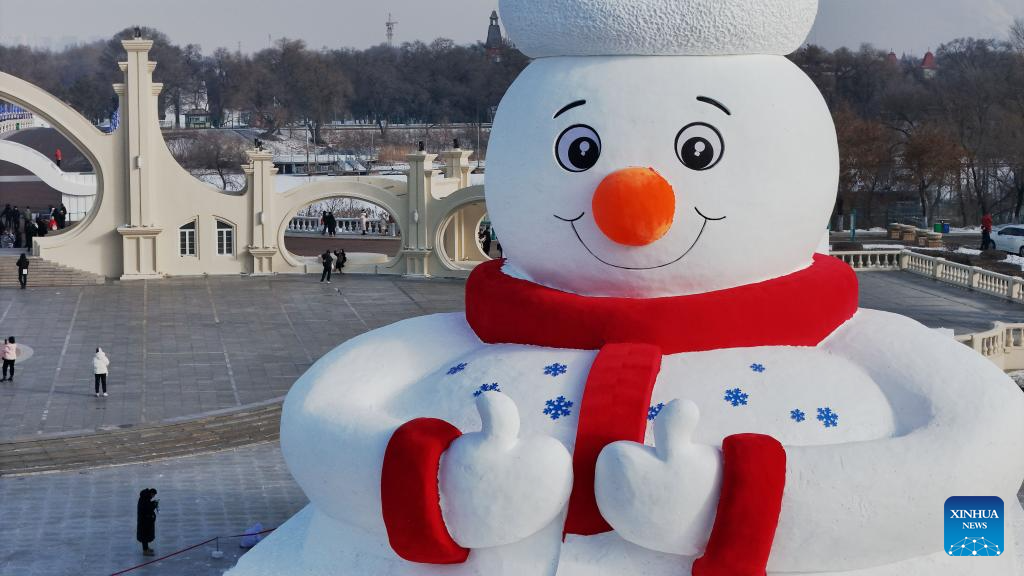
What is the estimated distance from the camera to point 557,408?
10055mm

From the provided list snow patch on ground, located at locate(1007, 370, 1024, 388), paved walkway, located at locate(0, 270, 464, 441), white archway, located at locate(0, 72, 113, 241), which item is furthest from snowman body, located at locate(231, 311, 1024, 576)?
white archway, located at locate(0, 72, 113, 241)

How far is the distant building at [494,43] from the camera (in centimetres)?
9719

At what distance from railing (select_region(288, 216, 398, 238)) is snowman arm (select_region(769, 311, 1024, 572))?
3929 centimetres

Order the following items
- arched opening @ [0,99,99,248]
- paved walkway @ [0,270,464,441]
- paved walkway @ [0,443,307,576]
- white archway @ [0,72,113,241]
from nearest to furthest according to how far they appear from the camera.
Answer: paved walkway @ [0,443,307,576] → paved walkway @ [0,270,464,441] → white archway @ [0,72,113,241] → arched opening @ [0,99,99,248]

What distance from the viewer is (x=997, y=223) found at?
180ft

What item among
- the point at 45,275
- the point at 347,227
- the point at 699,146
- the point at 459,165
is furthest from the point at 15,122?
the point at 699,146

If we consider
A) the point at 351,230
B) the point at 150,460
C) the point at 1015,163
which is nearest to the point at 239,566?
the point at 150,460

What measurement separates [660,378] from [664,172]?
133 cm

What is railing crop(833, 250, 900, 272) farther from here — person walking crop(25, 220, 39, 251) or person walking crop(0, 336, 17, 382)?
person walking crop(0, 336, 17, 382)

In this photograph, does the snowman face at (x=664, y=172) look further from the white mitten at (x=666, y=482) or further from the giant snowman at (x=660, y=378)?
the white mitten at (x=666, y=482)

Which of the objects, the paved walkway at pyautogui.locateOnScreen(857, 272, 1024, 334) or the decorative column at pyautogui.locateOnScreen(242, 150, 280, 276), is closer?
the paved walkway at pyautogui.locateOnScreen(857, 272, 1024, 334)

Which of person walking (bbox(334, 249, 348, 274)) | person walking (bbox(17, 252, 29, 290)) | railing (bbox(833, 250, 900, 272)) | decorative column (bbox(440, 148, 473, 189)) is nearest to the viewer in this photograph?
person walking (bbox(17, 252, 29, 290))

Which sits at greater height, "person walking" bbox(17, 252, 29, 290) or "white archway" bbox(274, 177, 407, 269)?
"white archway" bbox(274, 177, 407, 269)

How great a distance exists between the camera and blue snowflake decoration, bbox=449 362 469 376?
10.6 metres
